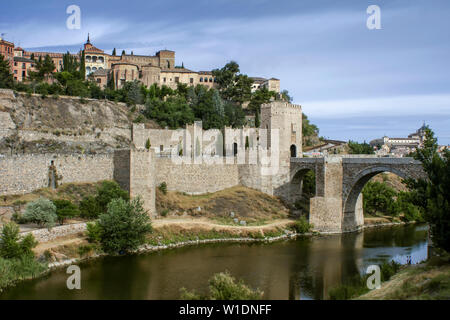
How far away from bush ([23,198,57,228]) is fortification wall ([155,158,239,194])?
789 cm

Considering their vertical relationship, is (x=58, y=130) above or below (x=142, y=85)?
below

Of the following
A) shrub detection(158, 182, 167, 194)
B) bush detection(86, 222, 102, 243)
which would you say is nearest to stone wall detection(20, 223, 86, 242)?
bush detection(86, 222, 102, 243)

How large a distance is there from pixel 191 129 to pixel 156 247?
1709 cm

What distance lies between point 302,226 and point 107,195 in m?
11.2

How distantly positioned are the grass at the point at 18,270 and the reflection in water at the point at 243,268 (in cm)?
42

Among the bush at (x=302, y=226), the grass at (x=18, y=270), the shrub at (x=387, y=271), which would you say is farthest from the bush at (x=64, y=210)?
the shrub at (x=387, y=271)

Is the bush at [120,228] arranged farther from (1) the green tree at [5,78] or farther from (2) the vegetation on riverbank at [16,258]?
(1) the green tree at [5,78]

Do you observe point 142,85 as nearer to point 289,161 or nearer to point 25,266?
point 289,161

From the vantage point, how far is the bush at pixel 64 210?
20.4 metres

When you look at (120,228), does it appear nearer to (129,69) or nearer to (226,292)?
(226,292)

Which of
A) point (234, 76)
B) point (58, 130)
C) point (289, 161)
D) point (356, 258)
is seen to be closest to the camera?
point (356, 258)

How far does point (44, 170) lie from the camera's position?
77.4ft

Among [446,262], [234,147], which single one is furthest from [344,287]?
[234,147]

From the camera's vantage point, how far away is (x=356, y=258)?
2003 cm
